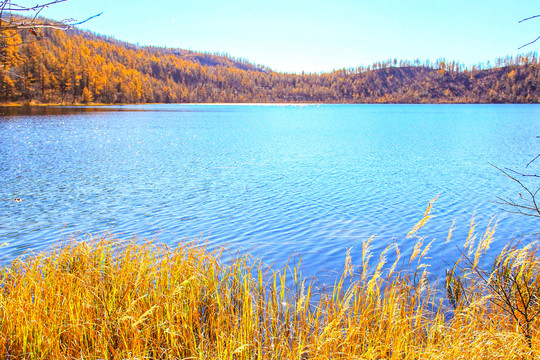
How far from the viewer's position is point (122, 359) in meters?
4.32

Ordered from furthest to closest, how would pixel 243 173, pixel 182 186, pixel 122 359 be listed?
pixel 243 173 → pixel 182 186 → pixel 122 359

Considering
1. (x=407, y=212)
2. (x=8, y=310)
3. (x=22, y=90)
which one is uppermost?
(x=22, y=90)

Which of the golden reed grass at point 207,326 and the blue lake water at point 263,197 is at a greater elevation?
the golden reed grass at point 207,326

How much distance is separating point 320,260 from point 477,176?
1626 cm

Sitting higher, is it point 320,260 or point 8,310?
point 8,310

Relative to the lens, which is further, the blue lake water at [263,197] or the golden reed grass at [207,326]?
the blue lake water at [263,197]

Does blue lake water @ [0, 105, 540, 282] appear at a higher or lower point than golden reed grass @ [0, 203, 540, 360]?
lower

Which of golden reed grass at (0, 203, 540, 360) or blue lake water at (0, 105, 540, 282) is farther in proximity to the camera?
blue lake water at (0, 105, 540, 282)

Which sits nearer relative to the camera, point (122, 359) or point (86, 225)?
point (122, 359)

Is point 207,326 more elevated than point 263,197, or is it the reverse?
point 207,326

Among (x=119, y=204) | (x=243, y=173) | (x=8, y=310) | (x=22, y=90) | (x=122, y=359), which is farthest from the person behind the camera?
(x=22, y=90)

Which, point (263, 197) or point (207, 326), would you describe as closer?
point (207, 326)

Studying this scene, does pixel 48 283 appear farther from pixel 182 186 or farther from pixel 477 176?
pixel 477 176

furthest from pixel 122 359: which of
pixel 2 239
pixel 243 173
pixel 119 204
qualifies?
pixel 243 173
